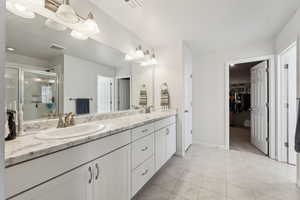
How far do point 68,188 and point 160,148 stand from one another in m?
1.37

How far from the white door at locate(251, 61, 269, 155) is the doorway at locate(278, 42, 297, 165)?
270 mm

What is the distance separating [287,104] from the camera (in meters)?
→ 2.42

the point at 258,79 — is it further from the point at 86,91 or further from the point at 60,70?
the point at 60,70

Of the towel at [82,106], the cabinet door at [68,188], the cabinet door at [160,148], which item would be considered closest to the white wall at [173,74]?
the cabinet door at [160,148]

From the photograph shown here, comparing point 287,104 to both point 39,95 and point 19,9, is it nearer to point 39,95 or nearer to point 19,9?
point 39,95

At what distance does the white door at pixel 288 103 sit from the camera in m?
2.34

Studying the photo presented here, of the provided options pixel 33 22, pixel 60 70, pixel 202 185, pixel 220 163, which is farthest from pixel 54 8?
pixel 220 163

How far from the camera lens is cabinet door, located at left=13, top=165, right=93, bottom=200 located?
0.73 metres

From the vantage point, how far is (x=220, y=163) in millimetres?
2465

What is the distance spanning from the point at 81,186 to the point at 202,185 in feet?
5.04

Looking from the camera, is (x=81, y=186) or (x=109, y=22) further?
(x=109, y=22)

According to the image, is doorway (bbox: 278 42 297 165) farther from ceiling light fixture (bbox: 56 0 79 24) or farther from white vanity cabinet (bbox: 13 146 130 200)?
ceiling light fixture (bbox: 56 0 79 24)

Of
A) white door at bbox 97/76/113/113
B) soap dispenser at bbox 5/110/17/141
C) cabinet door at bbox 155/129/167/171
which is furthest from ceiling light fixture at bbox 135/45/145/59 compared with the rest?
soap dispenser at bbox 5/110/17/141

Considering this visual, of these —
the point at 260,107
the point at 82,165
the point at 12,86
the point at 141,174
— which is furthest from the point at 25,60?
the point at 260,107
